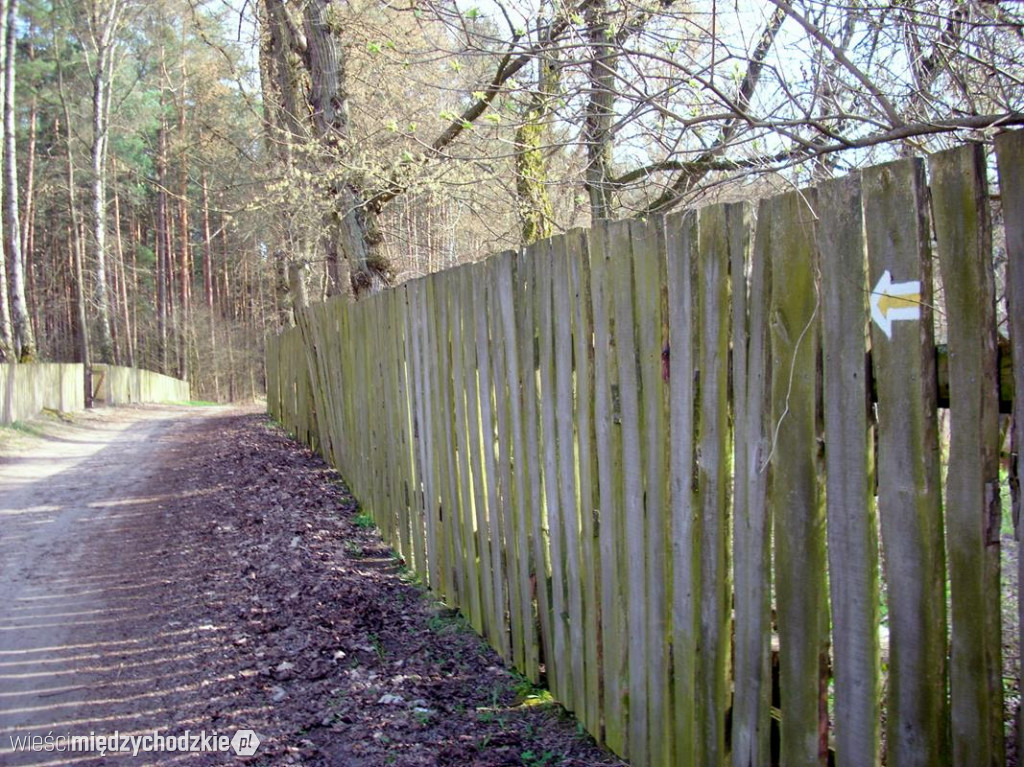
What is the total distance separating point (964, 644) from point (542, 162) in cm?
565

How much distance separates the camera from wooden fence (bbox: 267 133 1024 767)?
1679 millimetres

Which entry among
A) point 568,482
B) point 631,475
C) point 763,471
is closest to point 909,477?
point 763,471

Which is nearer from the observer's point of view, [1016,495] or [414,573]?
[1016,495]

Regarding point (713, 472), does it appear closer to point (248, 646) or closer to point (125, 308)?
point (248, 646)

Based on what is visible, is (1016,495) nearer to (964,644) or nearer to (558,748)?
(964,644)

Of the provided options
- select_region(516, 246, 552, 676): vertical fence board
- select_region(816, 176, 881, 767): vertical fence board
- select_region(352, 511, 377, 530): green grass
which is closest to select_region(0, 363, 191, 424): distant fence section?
select_region(352, 511, 377, 530): green grass

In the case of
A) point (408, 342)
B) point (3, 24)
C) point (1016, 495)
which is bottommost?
point (1016, 495)

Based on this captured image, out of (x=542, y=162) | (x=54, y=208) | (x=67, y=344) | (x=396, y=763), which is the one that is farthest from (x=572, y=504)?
(x=67, y=344)

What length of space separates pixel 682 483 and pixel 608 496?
521 mm

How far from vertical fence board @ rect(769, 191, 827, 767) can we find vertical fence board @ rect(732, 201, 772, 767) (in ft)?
0.13

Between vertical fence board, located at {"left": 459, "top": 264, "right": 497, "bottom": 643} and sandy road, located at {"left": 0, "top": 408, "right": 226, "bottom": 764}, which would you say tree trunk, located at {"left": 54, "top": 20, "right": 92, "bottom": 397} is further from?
vertical fence board, located at {"left": 459, "top": 264, "right": 497, "bottom": 643}

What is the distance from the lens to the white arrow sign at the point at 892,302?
1755 millimetres

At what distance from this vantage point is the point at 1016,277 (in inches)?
62.2

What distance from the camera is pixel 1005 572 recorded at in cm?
467
